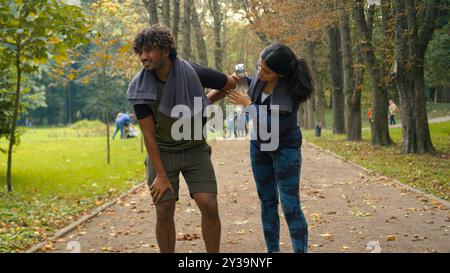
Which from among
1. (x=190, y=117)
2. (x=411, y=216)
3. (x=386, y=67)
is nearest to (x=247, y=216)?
(x=411, y=216)

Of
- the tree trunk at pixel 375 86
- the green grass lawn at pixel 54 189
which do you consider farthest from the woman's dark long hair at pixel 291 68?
the tree trunk at pixel 375 86

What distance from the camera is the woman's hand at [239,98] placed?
15.8 ft

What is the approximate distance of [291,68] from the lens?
4.73 meters

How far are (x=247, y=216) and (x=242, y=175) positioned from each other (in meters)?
5.54

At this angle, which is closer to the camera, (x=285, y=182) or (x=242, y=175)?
(x=285, y=182)

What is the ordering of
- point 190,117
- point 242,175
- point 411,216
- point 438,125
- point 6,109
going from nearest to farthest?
1. point 190,117
2. point 411,216
3. point 6,109
4. point 242,175
5. point 438,125

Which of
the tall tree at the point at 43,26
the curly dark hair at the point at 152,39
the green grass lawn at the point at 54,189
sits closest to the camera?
the curly dark hair at the point at 152,39

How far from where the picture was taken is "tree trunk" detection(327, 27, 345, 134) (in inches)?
1103

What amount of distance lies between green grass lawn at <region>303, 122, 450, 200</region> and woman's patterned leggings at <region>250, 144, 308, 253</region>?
5.37 m

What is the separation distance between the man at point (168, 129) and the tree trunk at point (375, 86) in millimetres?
16134

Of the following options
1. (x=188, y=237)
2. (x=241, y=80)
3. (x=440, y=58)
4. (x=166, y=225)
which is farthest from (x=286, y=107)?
(x=440, y=58)

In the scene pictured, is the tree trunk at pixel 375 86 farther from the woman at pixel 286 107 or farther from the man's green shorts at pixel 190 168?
the man's green shorts at pixel 190 168

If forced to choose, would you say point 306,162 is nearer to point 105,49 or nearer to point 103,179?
point 103,179

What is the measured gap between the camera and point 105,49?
59.9ft
